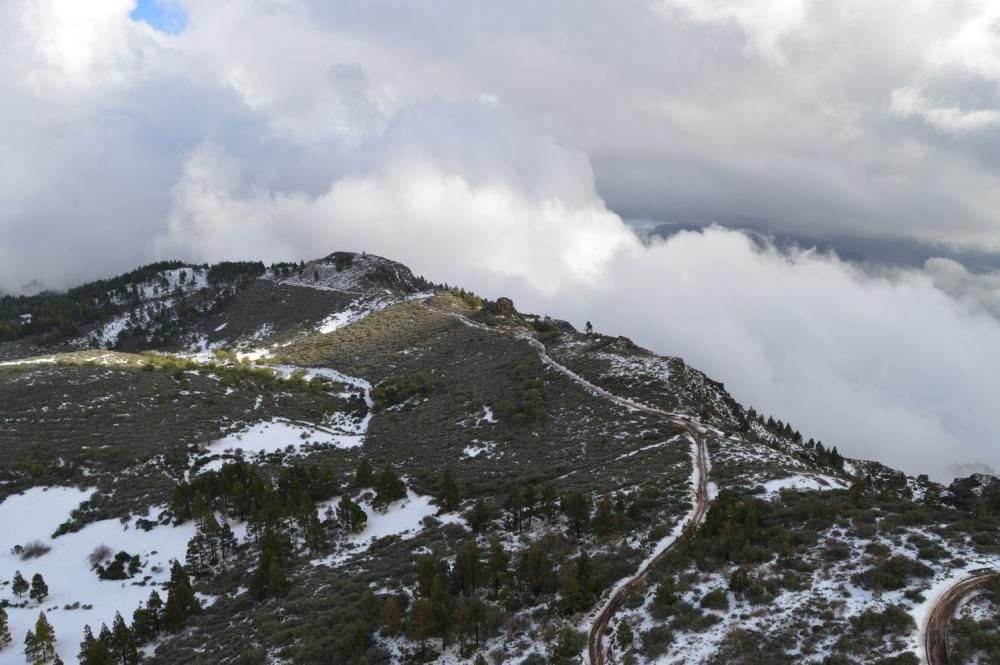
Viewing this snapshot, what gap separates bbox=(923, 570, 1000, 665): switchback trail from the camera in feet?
59.2

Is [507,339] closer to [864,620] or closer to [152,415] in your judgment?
[152,415]

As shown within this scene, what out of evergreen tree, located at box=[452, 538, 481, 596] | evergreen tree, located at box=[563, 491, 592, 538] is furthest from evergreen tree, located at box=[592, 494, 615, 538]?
evergreen tree, located at box=[452, 538, 481, 596]

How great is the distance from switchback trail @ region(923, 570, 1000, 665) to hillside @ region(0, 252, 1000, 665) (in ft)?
0.91

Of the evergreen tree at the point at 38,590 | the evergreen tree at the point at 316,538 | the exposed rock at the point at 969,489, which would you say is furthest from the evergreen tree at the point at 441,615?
the exposed rock at the point at 969,489

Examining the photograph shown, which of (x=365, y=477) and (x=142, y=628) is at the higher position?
(x=365, y=477)

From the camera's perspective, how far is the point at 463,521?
41.1 metres

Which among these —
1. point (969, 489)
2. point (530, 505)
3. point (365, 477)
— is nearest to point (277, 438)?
point (365, 477)

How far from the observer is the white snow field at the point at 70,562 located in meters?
37.0

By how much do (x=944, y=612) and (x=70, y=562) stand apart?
5918 cm

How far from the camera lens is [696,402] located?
59.0 m

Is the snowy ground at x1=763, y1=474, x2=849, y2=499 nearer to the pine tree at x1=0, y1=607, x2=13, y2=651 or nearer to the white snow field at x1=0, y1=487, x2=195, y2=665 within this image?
the white snow field at x1=0, y1=487, x2=195, y2=665

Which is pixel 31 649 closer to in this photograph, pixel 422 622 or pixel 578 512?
pixel 422 622

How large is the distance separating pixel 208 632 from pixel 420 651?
53.4 feet

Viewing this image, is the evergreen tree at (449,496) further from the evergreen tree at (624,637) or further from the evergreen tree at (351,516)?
the evergreen tree at (624,637)
